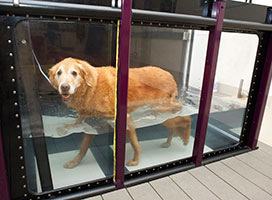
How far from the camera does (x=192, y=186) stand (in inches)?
67.8

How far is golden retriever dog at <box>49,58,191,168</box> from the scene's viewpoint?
1294 millimetres

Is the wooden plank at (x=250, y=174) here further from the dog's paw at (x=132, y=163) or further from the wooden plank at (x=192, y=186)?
the dog's paw at (x=132, y=163)

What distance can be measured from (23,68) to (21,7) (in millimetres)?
319

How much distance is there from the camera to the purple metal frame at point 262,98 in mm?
2061

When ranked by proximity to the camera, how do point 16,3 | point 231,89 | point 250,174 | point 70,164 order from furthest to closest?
point 231,89, point 250,174, point 70,164, point 16,3

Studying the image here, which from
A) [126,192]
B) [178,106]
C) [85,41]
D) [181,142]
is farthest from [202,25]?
[126,192]

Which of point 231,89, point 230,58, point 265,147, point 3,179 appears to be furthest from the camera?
point 265,147

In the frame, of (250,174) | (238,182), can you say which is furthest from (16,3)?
(250,174)

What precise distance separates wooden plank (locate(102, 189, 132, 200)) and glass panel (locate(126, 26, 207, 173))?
190 mm

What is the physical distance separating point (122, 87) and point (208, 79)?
769mm

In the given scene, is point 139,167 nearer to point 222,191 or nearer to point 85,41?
point 222,191

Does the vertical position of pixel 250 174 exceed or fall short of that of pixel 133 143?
it falls short

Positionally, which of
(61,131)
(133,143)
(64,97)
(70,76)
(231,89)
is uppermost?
(70,76)

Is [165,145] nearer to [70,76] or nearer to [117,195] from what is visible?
[117,195]
